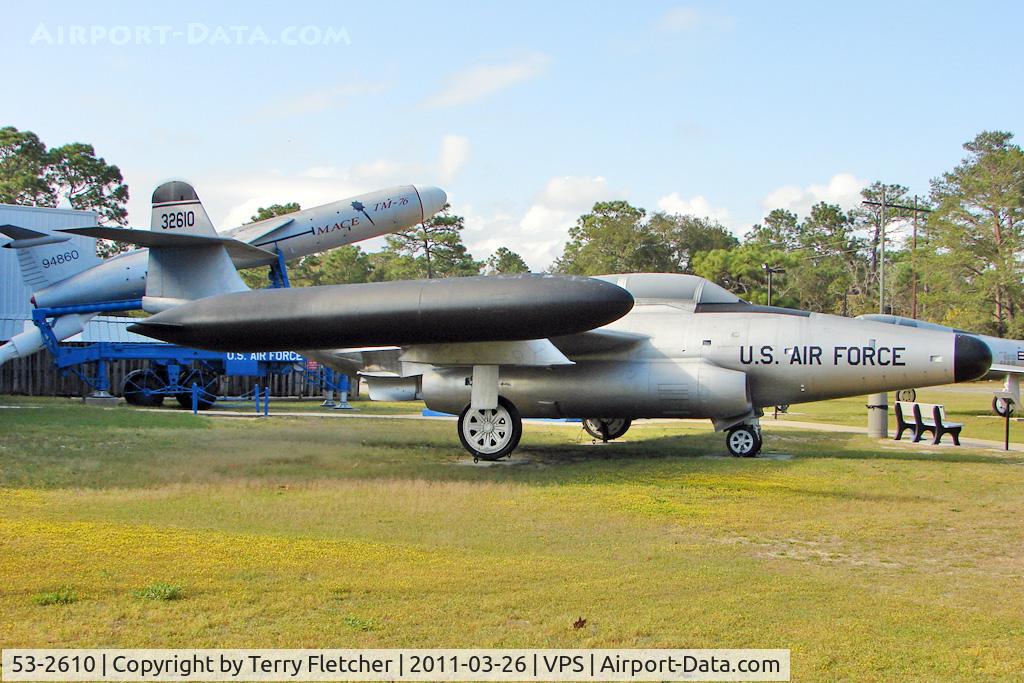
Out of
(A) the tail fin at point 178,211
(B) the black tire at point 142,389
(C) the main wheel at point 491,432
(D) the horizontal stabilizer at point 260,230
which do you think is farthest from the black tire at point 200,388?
(C) the main wheel at point 491,432

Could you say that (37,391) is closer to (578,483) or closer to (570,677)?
(578,483)

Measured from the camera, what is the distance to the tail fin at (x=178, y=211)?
1602 cm

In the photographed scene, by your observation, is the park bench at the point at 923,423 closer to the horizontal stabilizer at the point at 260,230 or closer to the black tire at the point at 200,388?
the horizontal stabilizer at the point at 260,230

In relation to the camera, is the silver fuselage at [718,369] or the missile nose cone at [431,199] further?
the missile nose cone at [431,199]

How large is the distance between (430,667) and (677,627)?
1.47 meters

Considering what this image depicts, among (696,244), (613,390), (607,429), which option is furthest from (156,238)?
(696,244)

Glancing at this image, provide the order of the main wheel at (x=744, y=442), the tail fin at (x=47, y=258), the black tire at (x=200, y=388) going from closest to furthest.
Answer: the main wheel at (x=744, y=442), the tail fin at (x=47, y=258), the black tire at (x=200, y=388)

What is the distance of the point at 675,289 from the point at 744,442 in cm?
263

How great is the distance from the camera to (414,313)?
10.9m

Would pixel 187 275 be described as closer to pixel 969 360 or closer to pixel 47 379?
pixel 969 360

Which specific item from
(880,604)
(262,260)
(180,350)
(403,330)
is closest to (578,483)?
(403,330)

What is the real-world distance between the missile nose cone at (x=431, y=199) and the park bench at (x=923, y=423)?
11.8 m

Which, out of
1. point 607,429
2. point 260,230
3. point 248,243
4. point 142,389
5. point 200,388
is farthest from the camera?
point 142,389

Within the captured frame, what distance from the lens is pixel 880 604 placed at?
18.8 feet
